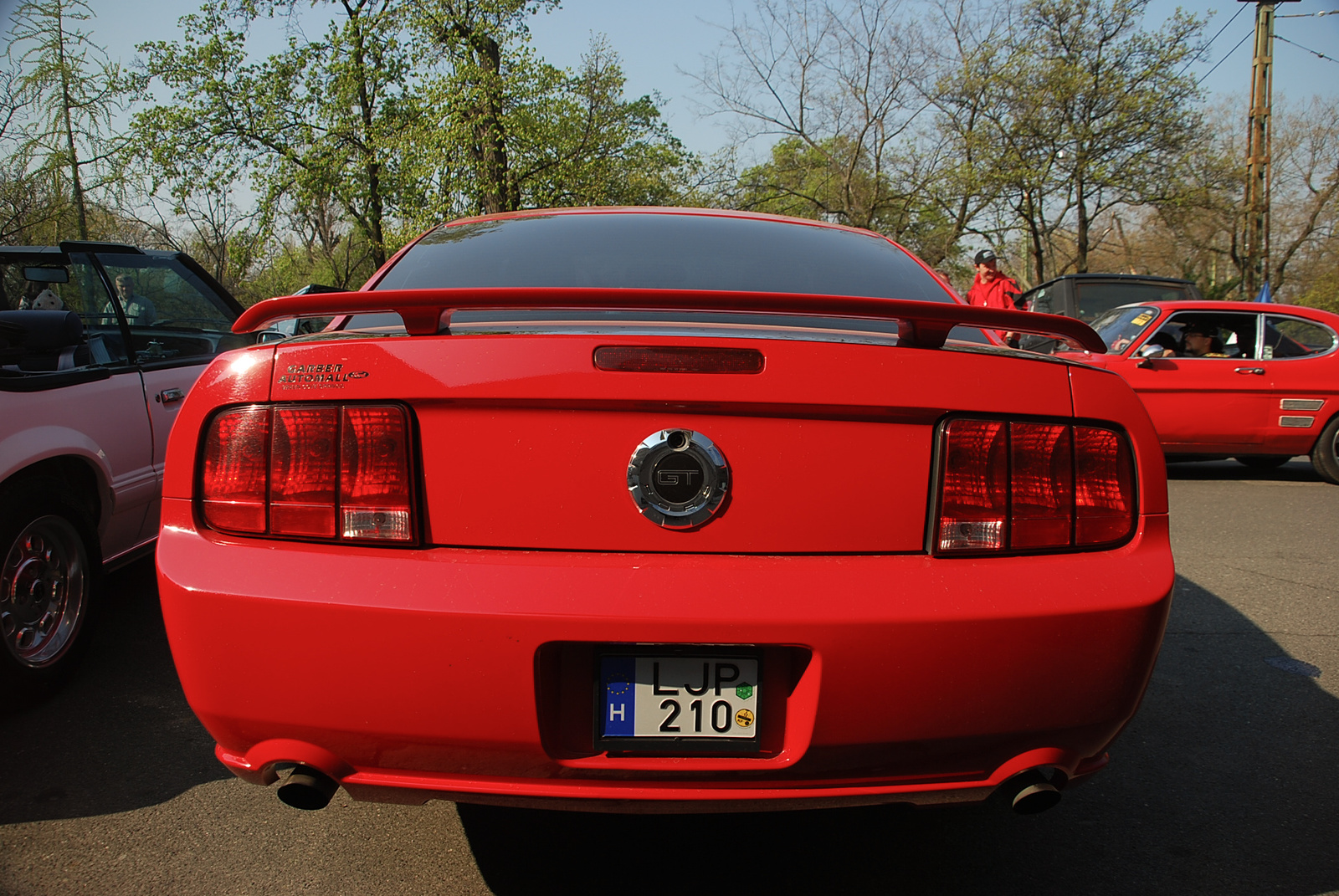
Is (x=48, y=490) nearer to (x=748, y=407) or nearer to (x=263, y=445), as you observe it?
(x=263, y=445)

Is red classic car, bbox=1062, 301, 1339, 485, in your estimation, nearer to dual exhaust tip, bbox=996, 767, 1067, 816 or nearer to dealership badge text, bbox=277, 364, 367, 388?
dual exhaust tip, bbox=996, 767, 1067, 816

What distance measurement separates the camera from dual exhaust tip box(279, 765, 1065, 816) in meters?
1.60

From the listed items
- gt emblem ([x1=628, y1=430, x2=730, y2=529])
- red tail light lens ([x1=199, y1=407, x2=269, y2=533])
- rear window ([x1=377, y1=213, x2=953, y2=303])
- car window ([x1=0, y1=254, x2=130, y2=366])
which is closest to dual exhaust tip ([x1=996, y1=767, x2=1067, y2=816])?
gt emblem ([x1=628, y1=430, x2=730, y2=529])

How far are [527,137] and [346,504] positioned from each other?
1816cm

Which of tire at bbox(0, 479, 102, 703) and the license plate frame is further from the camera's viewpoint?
tire at bbox(0, 479, 102, 703)

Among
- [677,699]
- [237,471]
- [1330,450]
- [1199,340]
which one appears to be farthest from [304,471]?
[1330,450]

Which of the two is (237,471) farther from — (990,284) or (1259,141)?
(1259,141)

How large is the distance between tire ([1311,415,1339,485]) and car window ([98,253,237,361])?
852 centimetres

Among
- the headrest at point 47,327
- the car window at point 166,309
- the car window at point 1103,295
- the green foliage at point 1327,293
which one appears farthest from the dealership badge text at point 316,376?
the green foliage at point 1327,293

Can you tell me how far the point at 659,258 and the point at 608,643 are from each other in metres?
1.25

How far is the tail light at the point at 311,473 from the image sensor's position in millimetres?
A: 1601

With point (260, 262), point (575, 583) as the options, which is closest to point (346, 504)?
point (575, 583)

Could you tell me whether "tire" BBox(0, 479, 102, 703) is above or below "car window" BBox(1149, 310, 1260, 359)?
below

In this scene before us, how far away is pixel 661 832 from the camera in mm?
2172
